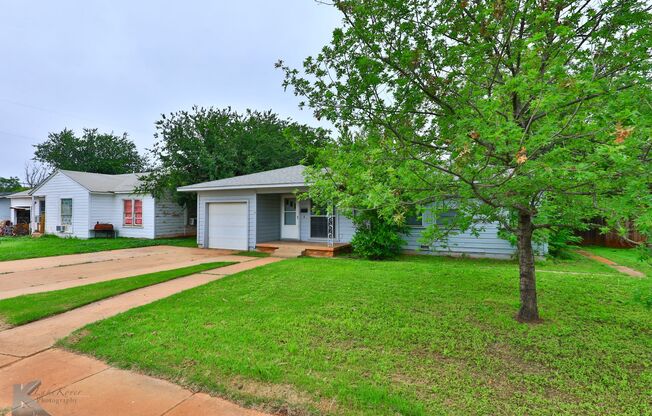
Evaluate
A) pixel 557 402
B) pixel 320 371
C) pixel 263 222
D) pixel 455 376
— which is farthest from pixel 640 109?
pixel 263 222

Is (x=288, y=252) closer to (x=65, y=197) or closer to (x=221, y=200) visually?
(x=221, y=200)

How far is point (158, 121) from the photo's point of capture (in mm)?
17766

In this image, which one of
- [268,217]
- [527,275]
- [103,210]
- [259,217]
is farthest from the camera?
[103,210]

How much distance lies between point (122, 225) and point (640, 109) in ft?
66.3

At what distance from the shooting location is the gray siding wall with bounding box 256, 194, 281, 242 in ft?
40.1


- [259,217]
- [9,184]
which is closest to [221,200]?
[259,217]

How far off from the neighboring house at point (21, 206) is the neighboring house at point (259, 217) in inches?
610

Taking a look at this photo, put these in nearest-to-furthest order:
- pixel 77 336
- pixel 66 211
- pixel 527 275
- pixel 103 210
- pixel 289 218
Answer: pixel 77 336 < pixel 527 275 < pixel 289 218 < pixel 103 210 < pixel 66 211

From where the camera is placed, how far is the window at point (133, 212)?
16936 millimetres

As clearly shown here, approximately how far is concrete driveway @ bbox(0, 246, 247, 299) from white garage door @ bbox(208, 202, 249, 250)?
2.20 ft

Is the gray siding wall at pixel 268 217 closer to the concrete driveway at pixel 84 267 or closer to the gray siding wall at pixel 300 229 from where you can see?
the gray siding wall at pixel 300 229

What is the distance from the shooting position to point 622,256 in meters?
9.88

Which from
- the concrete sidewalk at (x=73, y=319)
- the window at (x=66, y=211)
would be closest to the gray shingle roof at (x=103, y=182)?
the window at (x=66, y=211)

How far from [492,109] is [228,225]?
11.8 meters
